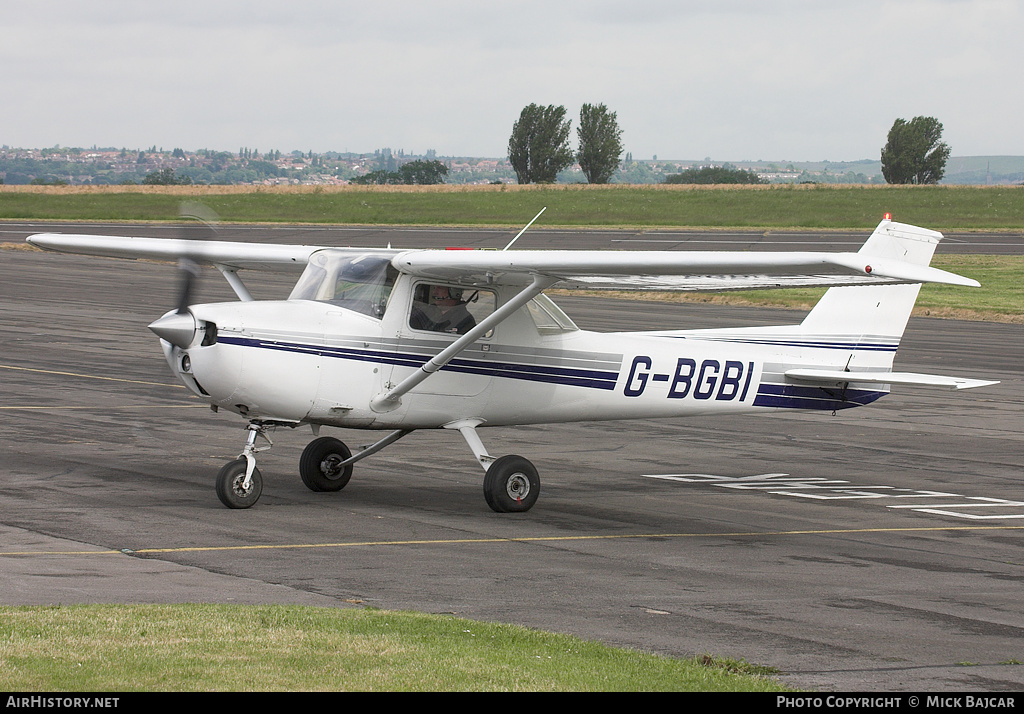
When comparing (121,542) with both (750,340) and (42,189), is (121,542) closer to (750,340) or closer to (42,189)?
(750,340)

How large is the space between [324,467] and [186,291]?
2.45 meters

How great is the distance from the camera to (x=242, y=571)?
31.4ft

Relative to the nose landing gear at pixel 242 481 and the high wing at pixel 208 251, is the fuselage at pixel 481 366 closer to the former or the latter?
the nose landing gear at pixel 242 481

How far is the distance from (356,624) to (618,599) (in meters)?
2.19

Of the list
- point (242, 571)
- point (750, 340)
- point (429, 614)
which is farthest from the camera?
point (750, 340)

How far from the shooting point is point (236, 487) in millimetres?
12055

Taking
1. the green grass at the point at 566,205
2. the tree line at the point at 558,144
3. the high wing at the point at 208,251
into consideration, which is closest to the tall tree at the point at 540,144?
the tree line at the point at 558,144

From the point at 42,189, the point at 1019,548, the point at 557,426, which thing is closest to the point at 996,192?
the point at 42,189

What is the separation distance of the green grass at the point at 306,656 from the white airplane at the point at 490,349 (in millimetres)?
4266

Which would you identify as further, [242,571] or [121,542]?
[121,542]

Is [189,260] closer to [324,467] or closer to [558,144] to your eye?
[324,467]

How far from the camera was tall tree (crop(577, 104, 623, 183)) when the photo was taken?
431ft

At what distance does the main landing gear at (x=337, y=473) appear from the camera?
12078mm

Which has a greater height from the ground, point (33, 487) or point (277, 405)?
point (277, 405)
